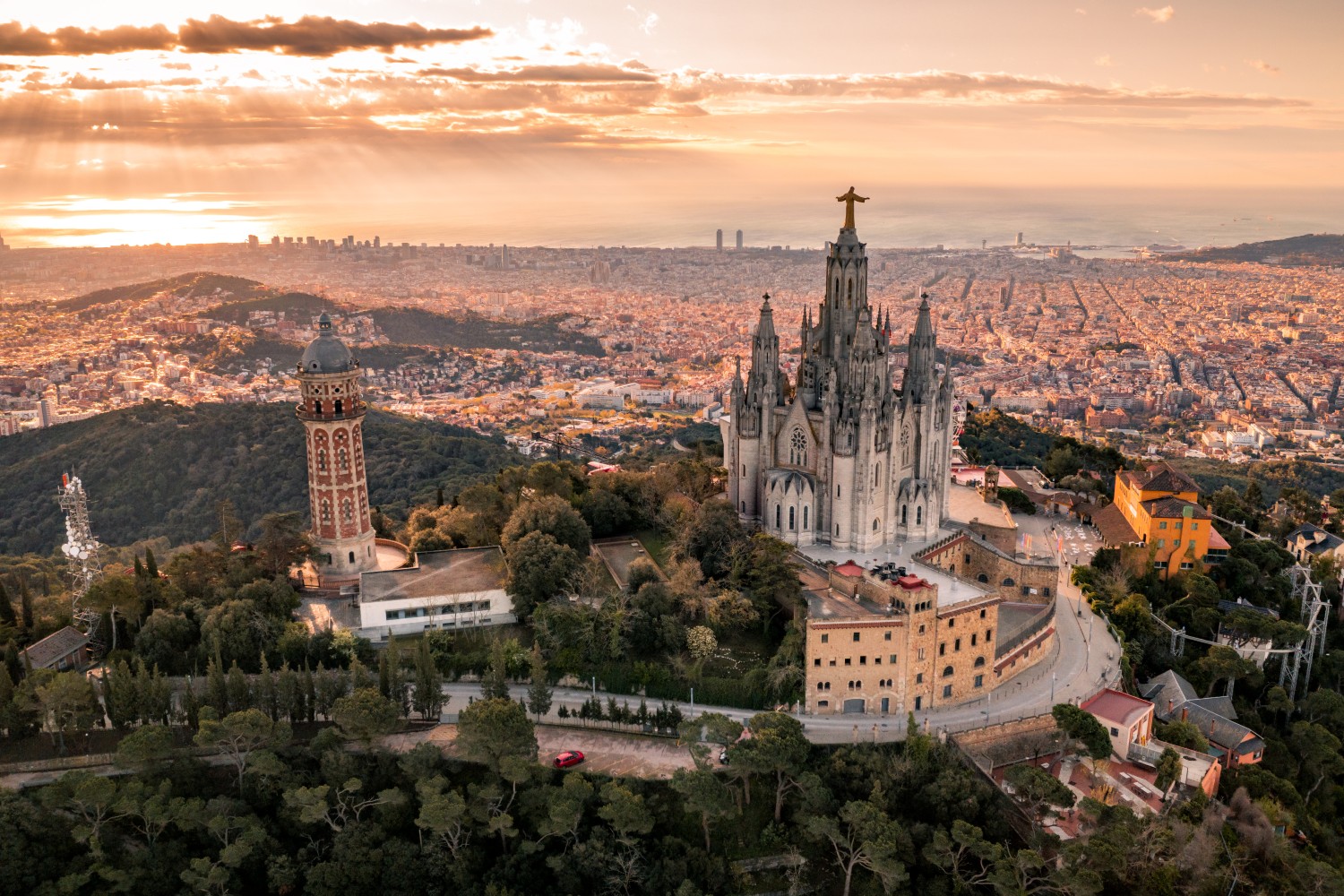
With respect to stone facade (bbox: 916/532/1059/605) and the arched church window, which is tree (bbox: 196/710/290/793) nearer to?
the arched church window

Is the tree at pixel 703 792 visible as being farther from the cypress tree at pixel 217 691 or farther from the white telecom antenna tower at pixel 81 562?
the white telecom antenna tower at pixel 81 562

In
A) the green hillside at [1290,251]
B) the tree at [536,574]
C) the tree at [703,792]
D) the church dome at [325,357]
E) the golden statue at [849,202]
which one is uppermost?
the golden statue at [849,202]

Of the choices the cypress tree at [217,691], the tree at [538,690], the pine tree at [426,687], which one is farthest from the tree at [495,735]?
the cypress tree at [217,691]

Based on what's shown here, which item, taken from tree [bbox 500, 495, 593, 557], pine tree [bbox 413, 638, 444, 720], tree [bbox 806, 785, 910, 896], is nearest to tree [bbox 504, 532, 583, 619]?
tree [bbox 500, 495, 593, 557]

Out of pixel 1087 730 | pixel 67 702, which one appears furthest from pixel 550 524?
pixel 1087 730

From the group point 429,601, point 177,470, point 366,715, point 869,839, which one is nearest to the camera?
point 869,839

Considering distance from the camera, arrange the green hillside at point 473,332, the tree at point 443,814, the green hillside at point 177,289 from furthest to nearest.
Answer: the green hillside at point 473,332
the green hillside at point 177,289
the tree at point 443,814

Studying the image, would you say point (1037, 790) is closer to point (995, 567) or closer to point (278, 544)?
point (995, 567)
